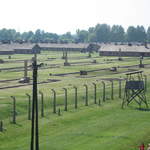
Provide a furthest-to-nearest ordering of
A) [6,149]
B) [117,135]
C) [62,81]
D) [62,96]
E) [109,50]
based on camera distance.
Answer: [109,50]
[62,81]
[62,96]
[117,135]
[6,149]

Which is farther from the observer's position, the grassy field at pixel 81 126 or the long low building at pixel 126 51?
the long low building at pixel 126 51

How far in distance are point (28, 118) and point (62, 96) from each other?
14788 millimetres

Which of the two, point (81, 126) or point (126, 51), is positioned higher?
point (126, 51)

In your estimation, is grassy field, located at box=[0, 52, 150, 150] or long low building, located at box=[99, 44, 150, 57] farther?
long low building, located at box=[99, 44, 150, 57]

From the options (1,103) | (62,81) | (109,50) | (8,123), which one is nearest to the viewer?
(8,123)

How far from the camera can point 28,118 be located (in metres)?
42.9

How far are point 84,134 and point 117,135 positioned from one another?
268 centimetres

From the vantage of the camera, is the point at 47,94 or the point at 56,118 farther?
the point at 47,94

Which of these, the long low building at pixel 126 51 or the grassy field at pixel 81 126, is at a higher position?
the long low building at pixel 126 51

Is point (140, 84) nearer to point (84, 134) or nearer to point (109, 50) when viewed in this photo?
point (84, 134)

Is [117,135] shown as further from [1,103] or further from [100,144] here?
[1,103]

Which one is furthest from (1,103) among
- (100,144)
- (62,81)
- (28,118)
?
(62,81)

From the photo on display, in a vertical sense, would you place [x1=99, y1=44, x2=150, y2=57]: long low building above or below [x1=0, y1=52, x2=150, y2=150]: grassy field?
above

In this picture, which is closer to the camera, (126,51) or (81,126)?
(81,126)
